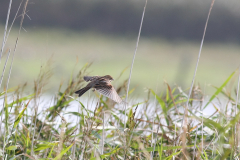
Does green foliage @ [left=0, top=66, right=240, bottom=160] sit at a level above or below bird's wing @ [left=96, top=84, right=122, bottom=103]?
below

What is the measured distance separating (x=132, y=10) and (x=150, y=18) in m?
0.66

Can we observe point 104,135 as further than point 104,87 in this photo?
Yes

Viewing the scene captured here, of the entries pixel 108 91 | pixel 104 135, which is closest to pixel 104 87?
pixel 108 91

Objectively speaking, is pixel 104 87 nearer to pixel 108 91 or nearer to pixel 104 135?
pixel 108 91

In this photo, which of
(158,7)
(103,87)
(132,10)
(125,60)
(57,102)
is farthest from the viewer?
(132,10)

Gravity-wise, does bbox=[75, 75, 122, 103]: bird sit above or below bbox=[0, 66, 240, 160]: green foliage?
above

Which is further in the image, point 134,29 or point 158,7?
point 134,29

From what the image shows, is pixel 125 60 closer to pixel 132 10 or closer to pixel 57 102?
pixel 132 10

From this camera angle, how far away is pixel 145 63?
7992mm

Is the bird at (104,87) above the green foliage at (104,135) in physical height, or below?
above

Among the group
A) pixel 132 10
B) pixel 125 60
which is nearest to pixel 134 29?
pixel 132 10

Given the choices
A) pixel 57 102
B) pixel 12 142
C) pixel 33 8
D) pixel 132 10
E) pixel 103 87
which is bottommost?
pixel 12 142

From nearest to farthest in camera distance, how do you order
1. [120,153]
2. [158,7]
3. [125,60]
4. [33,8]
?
[120,153] < [125,60] < [33,8] < [158,7]

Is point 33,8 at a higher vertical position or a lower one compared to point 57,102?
higher
